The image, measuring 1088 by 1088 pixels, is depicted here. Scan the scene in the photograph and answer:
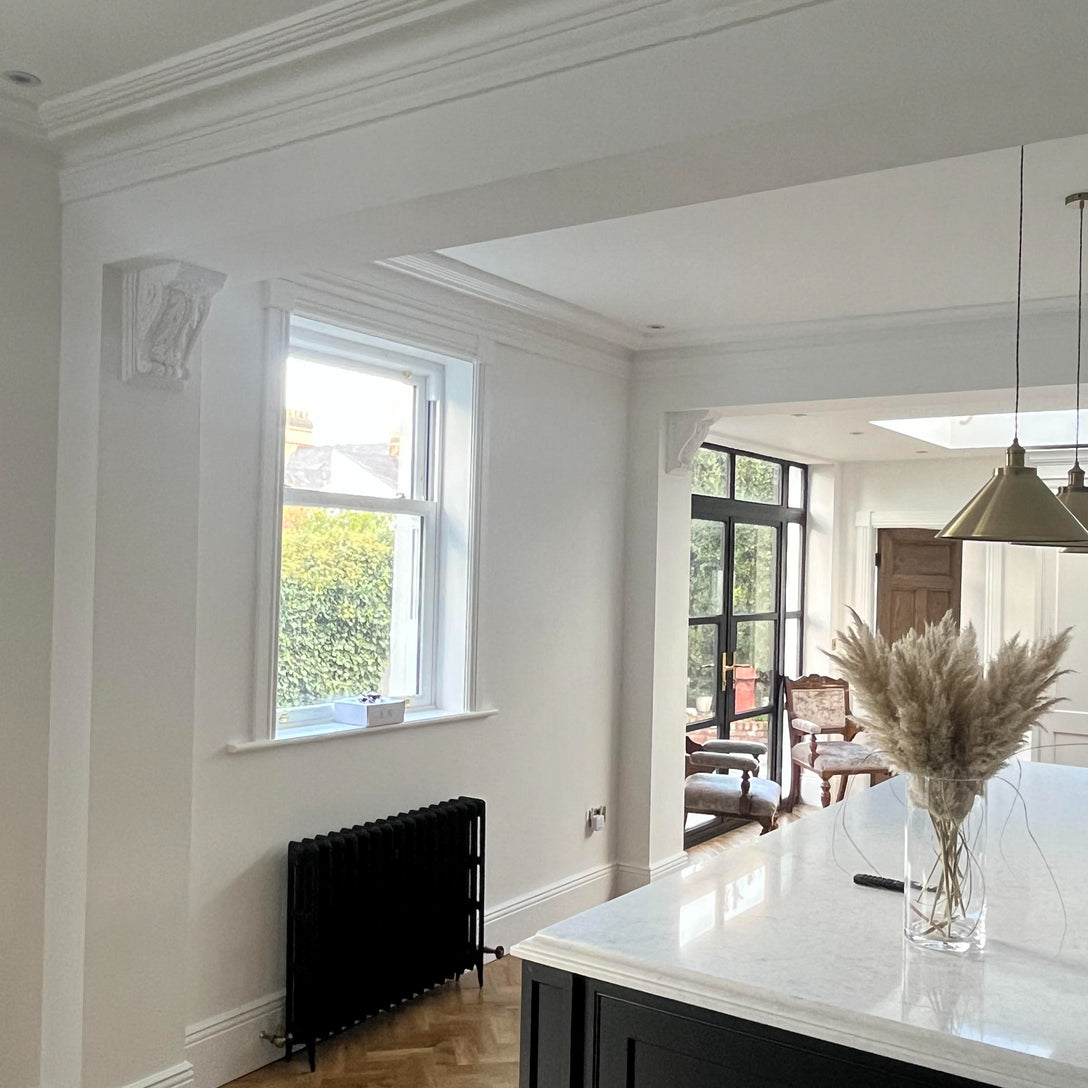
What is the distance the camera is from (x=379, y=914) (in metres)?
3.57

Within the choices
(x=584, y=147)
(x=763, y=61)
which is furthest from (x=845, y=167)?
(x=584, y=147)

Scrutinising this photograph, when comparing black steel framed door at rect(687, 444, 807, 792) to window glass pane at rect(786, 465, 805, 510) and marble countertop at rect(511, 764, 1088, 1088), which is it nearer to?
window glass pane at rect(786, 465, 805, 510)

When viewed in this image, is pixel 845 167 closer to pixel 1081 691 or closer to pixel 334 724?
pixel 334 724

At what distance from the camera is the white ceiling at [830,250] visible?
2.88m

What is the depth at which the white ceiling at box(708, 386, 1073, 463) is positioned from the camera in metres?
4.41

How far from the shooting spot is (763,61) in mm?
1674

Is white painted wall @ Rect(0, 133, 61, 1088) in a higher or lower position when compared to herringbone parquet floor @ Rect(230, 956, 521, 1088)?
higher

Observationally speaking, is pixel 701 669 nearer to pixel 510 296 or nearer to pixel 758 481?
pixel 758 481

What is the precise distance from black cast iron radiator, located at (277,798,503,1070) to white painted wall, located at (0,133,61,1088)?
2.66 feet

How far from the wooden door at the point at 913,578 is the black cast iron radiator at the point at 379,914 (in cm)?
487

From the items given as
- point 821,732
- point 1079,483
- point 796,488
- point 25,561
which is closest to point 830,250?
point 1079,483

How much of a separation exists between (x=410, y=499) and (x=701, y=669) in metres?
3.34

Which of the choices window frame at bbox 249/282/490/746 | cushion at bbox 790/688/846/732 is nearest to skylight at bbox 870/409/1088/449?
cushion at bbox 790/688/846/732

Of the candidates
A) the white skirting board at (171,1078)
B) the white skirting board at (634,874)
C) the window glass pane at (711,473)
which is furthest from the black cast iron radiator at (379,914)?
the window glass pane at (711,473)
